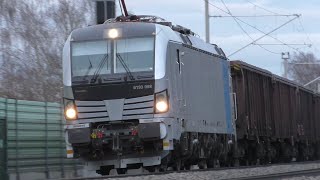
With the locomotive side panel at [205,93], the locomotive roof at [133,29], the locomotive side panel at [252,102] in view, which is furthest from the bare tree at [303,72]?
the locomotive roof at [133,29]

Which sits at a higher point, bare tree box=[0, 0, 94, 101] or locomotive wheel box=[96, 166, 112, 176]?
bare tree box=[0, 0, 94, 101]

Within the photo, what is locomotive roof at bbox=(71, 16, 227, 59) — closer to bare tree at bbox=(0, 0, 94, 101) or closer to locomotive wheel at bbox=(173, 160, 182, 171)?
locomotive wheel at bbox=(173, 160, 182, 171)

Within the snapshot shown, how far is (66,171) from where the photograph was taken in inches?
901

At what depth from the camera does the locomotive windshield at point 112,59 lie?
17.3m

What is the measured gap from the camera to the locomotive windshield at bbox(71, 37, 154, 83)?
682 inches

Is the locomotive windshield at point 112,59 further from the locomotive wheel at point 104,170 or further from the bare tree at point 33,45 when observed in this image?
the bare tree at point 33,45

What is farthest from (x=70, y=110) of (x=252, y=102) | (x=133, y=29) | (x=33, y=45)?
(x=33, y=45)

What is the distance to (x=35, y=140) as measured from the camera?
2120 centimetres

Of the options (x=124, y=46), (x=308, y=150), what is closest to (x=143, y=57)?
(x=124, y=46)

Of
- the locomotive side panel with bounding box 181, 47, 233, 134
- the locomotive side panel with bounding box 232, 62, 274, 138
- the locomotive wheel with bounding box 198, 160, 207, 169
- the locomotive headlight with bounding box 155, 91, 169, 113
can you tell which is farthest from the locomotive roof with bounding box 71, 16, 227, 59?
the locomotive side panel with bounding box 232, 62, 274, 138

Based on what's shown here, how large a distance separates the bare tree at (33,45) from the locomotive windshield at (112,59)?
15.5m

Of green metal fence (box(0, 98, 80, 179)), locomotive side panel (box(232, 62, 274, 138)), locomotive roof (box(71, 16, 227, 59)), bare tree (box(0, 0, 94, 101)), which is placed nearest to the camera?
locomotive roof (box(71, 16, 227, 59))

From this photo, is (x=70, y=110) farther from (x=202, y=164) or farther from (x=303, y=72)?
(x=303, y=72)

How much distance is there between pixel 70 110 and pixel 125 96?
1479 millimetres
